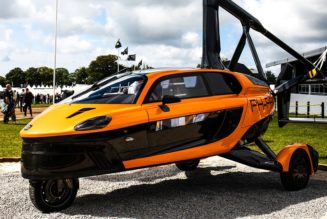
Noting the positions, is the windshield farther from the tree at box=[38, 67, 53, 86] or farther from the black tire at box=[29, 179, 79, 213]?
the tree at box=[38, 67, 53, 86]

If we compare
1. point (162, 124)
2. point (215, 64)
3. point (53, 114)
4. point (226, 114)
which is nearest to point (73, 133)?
point (53, 114)

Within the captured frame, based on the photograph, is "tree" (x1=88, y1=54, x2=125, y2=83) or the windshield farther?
"tree" (x1=88, y1=54, x2=125, y2=83)

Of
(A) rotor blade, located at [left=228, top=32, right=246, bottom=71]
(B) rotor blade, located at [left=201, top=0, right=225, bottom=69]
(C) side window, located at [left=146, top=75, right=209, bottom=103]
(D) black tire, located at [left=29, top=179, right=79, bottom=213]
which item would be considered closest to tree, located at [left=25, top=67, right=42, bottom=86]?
(A) rotor blade, located at [left=228, top=32, right=246, bottom=71]

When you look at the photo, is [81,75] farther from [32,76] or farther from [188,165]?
[188,165]

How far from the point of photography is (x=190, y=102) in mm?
5574

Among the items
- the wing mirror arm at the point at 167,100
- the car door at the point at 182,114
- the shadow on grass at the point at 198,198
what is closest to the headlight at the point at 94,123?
the car door at the point at 182,114

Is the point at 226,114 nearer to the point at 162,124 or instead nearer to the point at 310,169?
the point at 162,124

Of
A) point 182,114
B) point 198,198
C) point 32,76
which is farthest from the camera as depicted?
point 32,76

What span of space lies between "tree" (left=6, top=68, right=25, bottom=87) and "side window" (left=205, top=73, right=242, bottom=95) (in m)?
152

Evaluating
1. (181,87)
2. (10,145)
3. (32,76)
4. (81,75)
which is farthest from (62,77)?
(181,87)

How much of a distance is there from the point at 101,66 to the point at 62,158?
10740cm

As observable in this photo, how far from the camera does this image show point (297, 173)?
6.41m

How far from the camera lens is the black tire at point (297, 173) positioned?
626 cm

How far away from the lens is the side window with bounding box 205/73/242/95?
6.02 meters
